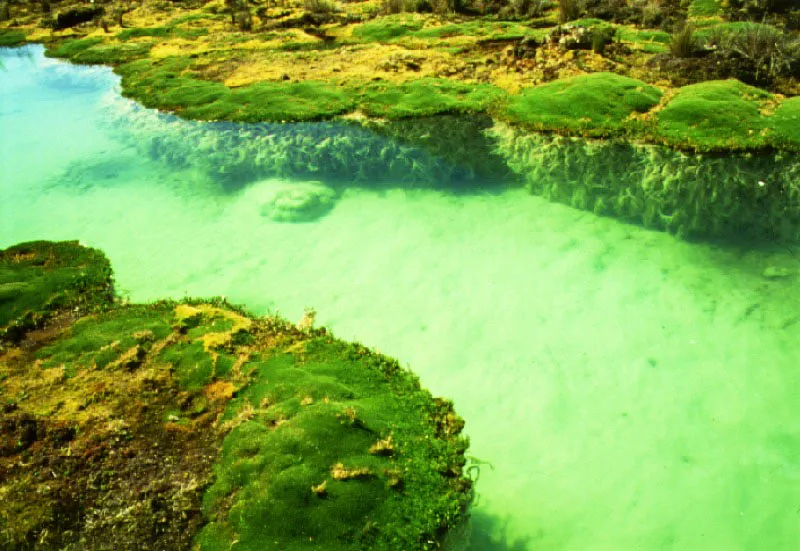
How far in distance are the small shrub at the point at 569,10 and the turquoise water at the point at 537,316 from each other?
23.5m

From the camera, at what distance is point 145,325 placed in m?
13.8

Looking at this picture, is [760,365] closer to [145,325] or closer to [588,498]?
[588,498]

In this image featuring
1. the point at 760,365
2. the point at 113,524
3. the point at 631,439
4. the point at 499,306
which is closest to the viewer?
the point at 113,524

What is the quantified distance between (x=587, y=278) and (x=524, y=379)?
495 centimetres

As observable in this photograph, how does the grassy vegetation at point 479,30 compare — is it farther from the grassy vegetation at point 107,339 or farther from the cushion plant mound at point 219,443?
the grassy vegetation at point 107,339

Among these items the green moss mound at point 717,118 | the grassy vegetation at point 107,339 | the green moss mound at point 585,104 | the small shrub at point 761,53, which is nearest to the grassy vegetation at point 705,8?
the small shrub at point 761,53

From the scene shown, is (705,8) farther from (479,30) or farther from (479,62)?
(479,62)

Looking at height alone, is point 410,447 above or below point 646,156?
below

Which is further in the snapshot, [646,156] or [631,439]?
[646,156]

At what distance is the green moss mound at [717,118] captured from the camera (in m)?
22.0

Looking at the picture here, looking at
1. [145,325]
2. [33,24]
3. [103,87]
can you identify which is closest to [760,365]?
[145,325]

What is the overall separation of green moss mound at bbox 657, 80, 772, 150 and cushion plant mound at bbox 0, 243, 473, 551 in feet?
61.4

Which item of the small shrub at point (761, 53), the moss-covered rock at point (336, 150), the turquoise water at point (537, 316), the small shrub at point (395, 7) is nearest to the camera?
the turquoise water at point (537, 316)

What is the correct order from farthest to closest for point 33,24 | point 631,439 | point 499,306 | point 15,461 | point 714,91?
point 33,24, point 714,91, point 499,306, point 631,439, point 15,461
